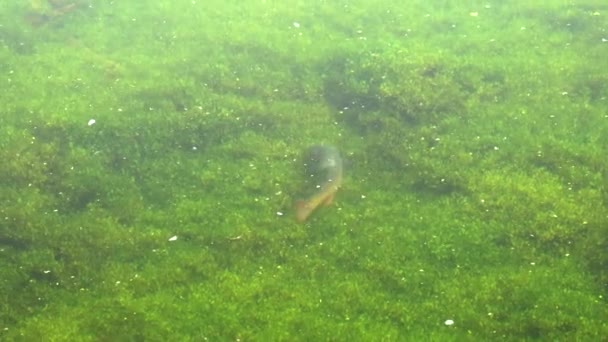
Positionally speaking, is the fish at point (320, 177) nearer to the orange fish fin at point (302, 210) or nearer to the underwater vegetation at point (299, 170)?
the orange fish fin at point (302, 210)

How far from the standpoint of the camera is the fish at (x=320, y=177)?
16234 millimetres

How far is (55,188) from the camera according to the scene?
16.8 m

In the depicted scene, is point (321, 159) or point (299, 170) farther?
point (321, 159)

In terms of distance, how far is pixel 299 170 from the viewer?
A: 57.5ft

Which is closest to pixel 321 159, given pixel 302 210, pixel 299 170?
pixel 299 170

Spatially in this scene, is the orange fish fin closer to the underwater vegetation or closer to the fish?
the fish

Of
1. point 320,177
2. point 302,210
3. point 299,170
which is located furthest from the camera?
point 299,170

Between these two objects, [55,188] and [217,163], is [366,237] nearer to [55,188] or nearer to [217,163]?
[217,163]

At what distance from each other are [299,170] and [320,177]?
66 cm

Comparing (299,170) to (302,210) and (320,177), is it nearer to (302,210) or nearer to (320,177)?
(320,177)

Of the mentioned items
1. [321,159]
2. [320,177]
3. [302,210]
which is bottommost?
[302,210]

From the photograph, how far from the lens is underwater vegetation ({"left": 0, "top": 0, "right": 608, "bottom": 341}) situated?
1320cm

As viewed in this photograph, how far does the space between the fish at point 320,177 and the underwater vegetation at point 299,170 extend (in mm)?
252

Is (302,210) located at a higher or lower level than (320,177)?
lower
